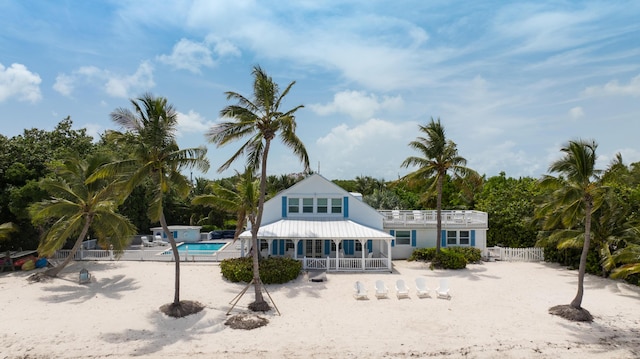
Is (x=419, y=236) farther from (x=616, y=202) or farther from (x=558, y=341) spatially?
(x=558, y=341)

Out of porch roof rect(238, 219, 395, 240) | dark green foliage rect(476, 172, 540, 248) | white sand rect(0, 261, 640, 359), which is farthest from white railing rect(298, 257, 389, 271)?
dark green foliage rect(476, 172, 540, 248)

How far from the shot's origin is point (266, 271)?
19547 millimetres

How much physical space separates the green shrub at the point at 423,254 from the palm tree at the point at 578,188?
980 cm

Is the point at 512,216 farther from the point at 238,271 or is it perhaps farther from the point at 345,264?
the point at 238,271

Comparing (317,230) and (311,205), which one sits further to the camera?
(311,205)

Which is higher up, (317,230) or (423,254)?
(317,230)

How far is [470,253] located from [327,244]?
358 inches

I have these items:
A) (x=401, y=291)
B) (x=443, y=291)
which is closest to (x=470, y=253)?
(x=443, y=291)

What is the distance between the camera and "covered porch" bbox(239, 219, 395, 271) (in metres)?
22.3

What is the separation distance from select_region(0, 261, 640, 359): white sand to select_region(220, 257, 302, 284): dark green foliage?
0.53 metres

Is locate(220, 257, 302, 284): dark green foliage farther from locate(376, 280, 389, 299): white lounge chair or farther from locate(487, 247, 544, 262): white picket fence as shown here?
locate(487, 247, 544, 262): white picket fence

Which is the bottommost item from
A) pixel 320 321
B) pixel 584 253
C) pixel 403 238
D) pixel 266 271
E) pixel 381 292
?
pixel 320 321

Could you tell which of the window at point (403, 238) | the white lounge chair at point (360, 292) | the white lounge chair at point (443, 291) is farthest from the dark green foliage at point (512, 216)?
the white lounge chair at point (360, 292)

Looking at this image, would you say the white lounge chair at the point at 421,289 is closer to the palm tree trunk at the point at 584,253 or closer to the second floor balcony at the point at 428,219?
the palm tree trunk at the point at 584,253
